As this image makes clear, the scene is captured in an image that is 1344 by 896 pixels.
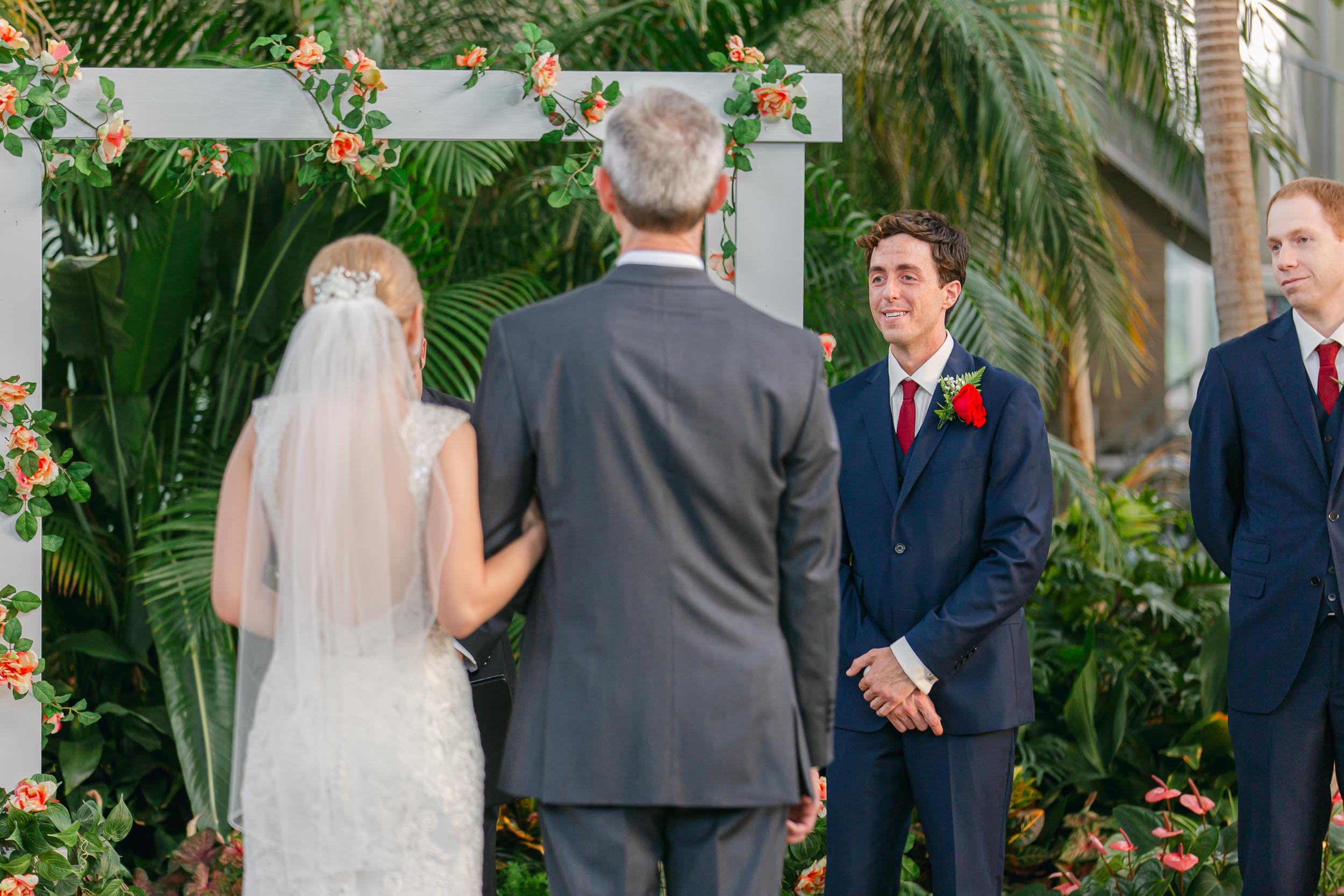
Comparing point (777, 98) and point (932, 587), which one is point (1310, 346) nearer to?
point (932, 587)

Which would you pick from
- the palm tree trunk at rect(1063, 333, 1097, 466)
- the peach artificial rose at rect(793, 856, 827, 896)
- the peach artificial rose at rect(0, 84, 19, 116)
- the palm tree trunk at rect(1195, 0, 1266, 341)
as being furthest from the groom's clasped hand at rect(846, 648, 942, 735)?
the palm tree trunk at rect(1063, 333, 1097, 466)

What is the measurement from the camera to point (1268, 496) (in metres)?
2.88

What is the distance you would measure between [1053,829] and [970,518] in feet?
6.45

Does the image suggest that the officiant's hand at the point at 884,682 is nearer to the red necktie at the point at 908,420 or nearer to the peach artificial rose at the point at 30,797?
the red necktie at the point at 908,420

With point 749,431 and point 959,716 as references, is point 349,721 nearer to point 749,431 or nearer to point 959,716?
point 749,431

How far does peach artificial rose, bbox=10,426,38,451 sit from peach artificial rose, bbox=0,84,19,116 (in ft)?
2.57

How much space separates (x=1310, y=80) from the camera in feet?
29.8

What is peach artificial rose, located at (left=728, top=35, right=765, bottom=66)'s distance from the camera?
127 inches

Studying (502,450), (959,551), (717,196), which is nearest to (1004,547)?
(959,551)

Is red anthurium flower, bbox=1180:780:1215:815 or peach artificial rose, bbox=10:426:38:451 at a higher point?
peach artificial rose, bbox=10:426:38:451

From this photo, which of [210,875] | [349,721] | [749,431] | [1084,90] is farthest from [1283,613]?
[1084,90]

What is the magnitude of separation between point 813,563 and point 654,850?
0.53m

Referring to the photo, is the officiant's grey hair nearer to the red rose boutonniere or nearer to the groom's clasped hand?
the red rose boutonniere

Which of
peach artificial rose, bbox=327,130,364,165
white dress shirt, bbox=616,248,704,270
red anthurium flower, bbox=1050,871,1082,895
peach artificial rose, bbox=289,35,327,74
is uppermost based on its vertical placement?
peach artificial rose, bbox=289,35,327,74
